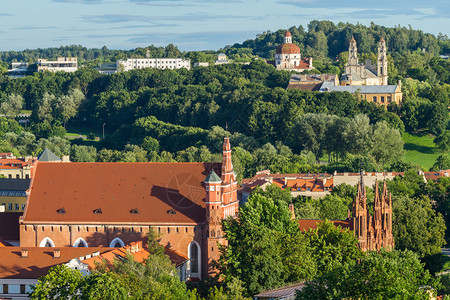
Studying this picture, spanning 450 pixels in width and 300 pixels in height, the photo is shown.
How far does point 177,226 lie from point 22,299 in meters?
14.1

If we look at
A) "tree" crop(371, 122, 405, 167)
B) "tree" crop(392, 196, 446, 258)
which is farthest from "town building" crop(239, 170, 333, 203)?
"tree" crop(371, 122, 405, 167)

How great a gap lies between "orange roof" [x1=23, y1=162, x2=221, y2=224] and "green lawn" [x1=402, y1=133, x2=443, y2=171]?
7344 cm

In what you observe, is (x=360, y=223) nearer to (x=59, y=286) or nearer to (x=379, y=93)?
(x=59, y=286)

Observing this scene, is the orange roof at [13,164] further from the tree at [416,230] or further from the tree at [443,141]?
the tree at [416,230]

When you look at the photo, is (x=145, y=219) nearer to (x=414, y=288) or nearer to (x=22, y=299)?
(x=22, y=299)

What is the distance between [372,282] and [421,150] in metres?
107

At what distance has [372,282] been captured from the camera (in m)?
60.8

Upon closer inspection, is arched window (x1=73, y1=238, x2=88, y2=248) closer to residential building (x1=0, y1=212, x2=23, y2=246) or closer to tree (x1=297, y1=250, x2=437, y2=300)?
residential building (x1=0, y1=212, x2=23, y2=246)

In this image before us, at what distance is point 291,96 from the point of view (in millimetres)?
183750

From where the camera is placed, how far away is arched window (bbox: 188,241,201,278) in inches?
3295

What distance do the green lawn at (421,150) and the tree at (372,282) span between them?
301 ft

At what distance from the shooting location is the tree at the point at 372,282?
60.4 metres

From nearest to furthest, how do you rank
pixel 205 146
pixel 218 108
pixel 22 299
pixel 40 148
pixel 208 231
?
pixel 22 299, pixel 208 231, pixel 205 146, pixel 40 148, pixel 218 108

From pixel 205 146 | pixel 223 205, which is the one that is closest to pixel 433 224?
pixel 223 205
